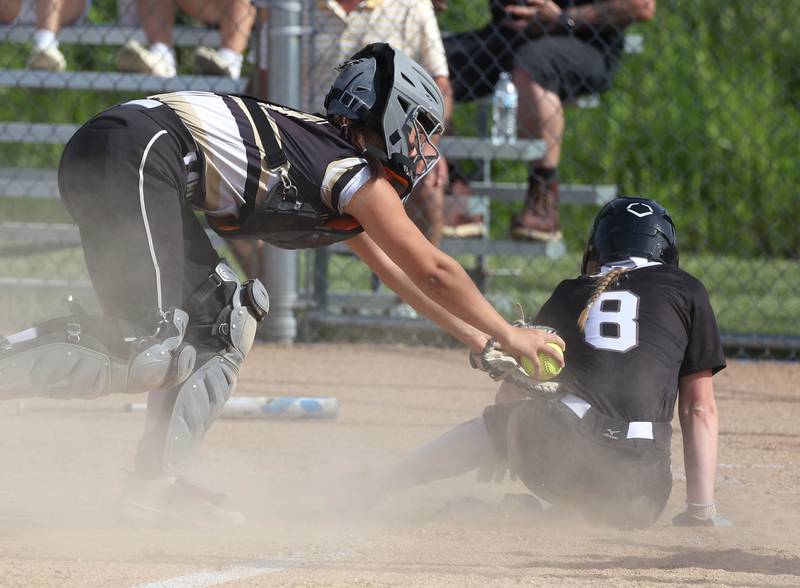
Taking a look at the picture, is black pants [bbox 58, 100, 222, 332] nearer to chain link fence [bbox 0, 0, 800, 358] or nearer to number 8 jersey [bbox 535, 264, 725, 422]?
number 8 jersey [bbox 535, 264, 725, 422]

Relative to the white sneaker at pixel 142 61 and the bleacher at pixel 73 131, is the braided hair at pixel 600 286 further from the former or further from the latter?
the white sneaker at pixel 142 61

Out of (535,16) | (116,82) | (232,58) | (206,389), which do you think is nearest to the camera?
(206,389)

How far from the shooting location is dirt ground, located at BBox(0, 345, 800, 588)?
10.5 ft

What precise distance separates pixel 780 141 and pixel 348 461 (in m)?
9.62

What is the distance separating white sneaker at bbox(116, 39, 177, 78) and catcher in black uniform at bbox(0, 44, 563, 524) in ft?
14.6

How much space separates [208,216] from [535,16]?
424cm

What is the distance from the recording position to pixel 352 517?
3936mm

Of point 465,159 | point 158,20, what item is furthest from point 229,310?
point 465,159

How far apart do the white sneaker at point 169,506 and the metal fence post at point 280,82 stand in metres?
3.46

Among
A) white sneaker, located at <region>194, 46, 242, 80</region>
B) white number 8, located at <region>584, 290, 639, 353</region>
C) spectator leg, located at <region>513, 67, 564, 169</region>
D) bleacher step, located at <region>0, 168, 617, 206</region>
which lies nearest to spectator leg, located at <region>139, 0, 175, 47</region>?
white sneaker, located at <region>194, 46, 242, 80</region>

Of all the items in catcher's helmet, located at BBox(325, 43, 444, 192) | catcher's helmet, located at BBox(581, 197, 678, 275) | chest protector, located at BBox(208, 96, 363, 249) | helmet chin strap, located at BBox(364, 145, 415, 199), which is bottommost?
catcher's helmet, located at BBox(581, 197, 678, 275)

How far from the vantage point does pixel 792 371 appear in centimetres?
688

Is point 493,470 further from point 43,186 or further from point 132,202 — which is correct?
point 43,186

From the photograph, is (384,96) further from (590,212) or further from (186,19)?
(590,212)
